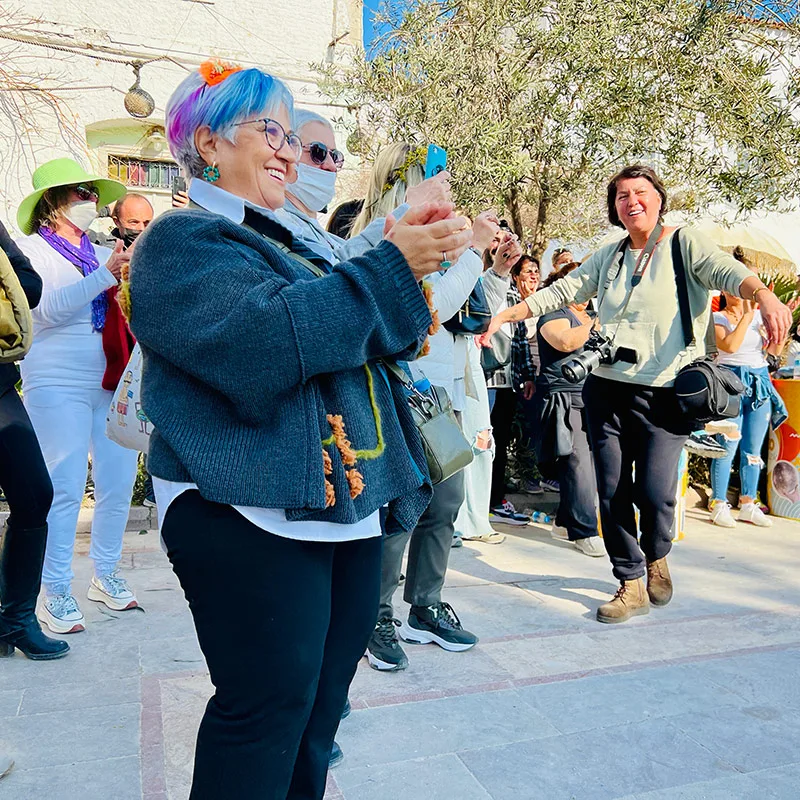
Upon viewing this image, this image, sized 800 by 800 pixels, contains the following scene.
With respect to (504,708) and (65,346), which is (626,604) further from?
(65,346)

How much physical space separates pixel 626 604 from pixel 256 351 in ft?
11.1

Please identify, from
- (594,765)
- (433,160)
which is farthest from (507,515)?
(433,160)

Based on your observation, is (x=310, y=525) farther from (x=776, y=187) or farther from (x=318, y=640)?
(x=776, y=187)

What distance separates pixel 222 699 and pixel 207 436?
508 mm

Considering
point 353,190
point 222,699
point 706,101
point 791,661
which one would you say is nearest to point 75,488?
point 222,699

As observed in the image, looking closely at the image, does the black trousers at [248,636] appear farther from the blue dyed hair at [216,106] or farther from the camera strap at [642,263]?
the camera strap at [642,263]

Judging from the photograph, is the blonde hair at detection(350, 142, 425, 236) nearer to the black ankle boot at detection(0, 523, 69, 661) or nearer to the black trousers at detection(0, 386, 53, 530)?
the black trousers at detection(0, 386, 53, 530)

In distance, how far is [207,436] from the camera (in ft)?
5.03

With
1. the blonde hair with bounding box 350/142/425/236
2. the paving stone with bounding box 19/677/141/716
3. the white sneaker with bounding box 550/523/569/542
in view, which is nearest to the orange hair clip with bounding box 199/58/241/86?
the blonde hair with bounding box 350/142/425/236

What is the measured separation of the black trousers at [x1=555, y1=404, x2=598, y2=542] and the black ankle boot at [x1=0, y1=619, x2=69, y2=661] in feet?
11.7

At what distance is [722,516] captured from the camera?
21.7ft

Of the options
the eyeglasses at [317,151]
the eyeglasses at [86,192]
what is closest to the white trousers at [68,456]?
the eyeglasses at [86,192]

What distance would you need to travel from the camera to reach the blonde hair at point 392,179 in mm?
3168

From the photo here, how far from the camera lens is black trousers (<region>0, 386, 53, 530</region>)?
3.38 meters
